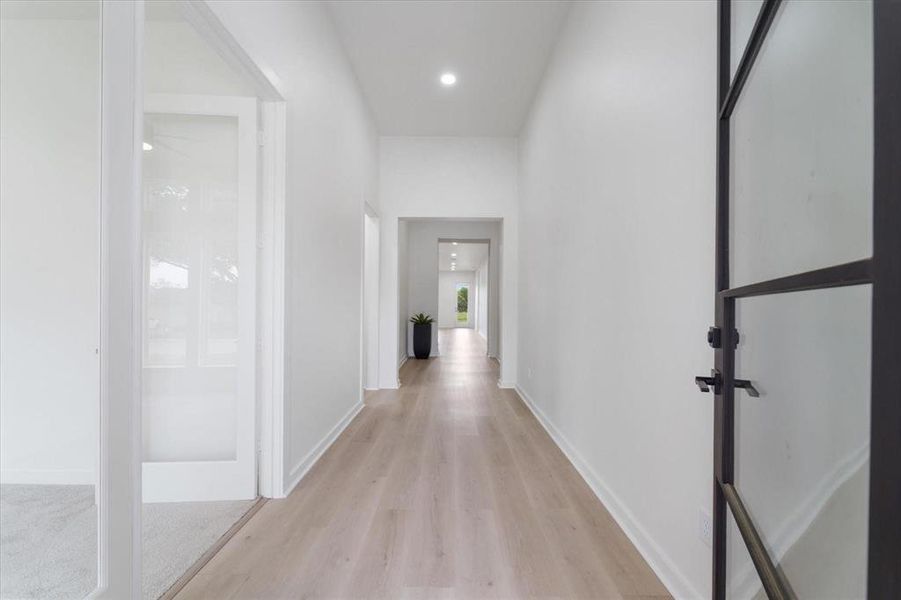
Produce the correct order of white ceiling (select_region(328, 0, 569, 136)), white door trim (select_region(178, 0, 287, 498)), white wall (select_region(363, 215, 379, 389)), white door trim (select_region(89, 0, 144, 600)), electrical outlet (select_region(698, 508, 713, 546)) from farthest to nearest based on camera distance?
white wall (select_region(363, 215, 379, 389)), white ceiling (select_region(328, 0, 569, 136)), white door trim (select_region(178, 0, 287, 498)), electrical outlet (select_region(698, 508, 713, 546)), white door trim (select_region(89, 0, 144, 600))

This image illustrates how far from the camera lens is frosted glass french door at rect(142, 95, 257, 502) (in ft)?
6.63

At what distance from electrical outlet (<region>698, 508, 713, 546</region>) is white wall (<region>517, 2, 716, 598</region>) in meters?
0.03

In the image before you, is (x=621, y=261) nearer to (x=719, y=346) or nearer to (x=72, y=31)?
(x=719, y=346)

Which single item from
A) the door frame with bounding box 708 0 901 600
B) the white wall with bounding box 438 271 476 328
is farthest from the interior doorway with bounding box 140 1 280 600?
the white wall with bounding box 438 271 476 328

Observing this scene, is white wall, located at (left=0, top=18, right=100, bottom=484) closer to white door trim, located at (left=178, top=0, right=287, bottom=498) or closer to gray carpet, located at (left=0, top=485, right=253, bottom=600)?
gray carpet, located at (left=0, top=485, right=253, bottom=600)

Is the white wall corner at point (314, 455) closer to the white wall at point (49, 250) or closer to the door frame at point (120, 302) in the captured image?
the door frame at point (120, 302)

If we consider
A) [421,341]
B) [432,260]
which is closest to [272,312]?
[421,341]

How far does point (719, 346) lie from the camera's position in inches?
41.1

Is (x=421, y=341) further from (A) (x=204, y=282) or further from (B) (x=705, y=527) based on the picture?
(B) (x=705, y=527)

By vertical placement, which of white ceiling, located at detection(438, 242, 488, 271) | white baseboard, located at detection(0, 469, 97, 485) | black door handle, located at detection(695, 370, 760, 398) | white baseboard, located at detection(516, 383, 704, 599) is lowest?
white baseboard, located at detection(516, 383, 704, 599)

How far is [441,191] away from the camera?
4992mm

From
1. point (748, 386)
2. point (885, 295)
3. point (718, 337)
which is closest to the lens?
point (885, 295)

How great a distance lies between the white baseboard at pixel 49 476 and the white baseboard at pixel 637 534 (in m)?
1.91

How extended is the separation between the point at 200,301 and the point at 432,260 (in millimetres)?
6097
